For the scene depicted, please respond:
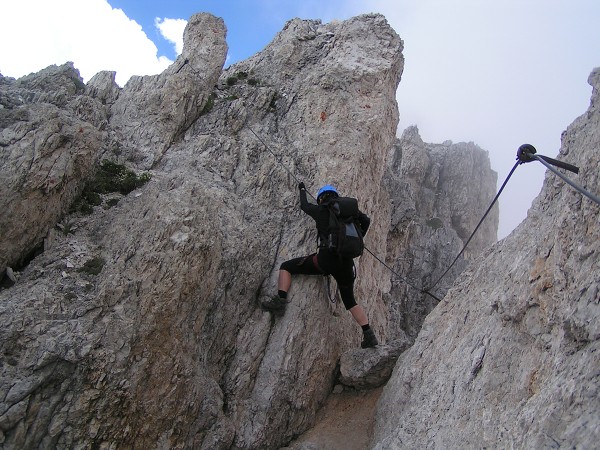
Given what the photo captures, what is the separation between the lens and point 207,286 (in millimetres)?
11859

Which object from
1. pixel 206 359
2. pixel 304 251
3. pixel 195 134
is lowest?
pixel 206 359

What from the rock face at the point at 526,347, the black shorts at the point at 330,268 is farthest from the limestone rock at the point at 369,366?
the black shorts at the point at 330,268

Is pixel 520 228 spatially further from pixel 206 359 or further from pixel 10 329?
pixel 10 329

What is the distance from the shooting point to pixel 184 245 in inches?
453

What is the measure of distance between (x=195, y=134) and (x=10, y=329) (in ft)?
30.6

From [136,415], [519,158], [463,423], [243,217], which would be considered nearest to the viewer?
[463,423]

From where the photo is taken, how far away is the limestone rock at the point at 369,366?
43.2 ft

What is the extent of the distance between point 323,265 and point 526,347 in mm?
6260

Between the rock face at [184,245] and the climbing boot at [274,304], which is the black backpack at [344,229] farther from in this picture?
the climbing boot at [274,304]

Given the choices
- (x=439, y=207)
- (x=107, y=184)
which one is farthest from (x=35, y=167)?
(x=439, y=207)

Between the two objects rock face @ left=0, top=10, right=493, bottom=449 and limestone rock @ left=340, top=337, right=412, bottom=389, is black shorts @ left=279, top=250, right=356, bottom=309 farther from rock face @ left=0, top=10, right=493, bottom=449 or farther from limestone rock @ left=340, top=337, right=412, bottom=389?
limestone rock @ left=340, top=337, right=412, bottom=389

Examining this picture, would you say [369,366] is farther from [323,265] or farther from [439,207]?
[439,207]

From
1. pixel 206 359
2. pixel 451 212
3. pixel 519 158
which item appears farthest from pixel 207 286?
pixel 451 212

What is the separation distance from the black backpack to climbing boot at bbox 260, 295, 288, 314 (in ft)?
6.77
